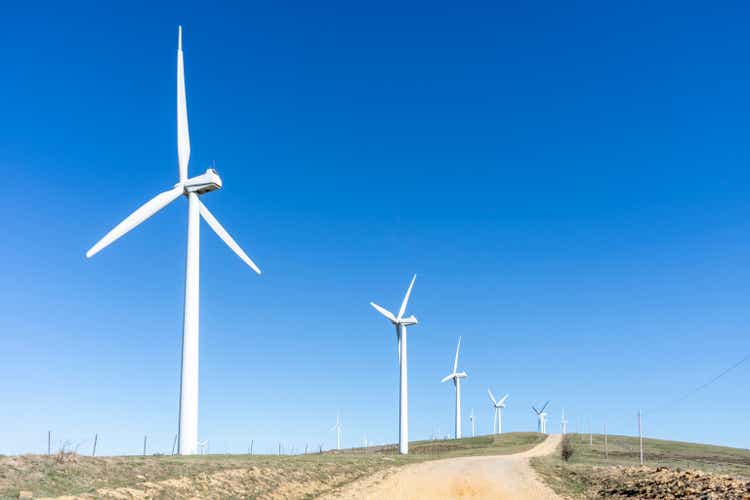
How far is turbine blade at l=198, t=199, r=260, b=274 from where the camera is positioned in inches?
2309

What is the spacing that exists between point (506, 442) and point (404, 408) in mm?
48100

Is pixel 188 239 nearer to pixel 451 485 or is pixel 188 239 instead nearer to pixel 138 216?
pixel 138 216

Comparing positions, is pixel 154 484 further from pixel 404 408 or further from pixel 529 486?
pixel 404 408

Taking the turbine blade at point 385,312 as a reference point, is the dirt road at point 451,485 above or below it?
below

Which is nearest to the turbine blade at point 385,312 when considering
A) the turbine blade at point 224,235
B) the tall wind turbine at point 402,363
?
the tall wind turbine at point 402,363

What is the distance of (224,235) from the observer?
60.0 metres

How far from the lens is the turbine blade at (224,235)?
58656 mm

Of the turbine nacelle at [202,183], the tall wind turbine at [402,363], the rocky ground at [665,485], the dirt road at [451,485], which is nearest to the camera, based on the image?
the rocky ground at [665,485]

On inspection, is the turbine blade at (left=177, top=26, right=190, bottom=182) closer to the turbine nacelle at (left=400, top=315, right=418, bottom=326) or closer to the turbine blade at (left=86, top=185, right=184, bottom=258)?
the turbine blade at (left=86, top=185, right=184, bottom=258)

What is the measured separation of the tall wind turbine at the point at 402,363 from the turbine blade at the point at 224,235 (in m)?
46.4

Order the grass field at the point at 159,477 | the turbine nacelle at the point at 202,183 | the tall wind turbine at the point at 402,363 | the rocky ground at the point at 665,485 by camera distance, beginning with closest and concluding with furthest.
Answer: the grass field at the point at 159,477
the rocky ground at the point at 665,485
the turbine nacelle at the point at 202,183
the tall wind turbine at the point at 402,363

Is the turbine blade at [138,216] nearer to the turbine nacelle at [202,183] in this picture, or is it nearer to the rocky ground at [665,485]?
the turbine nacelle at [202,183]

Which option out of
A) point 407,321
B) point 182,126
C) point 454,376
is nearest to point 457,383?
point 454,376

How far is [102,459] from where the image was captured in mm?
34188
